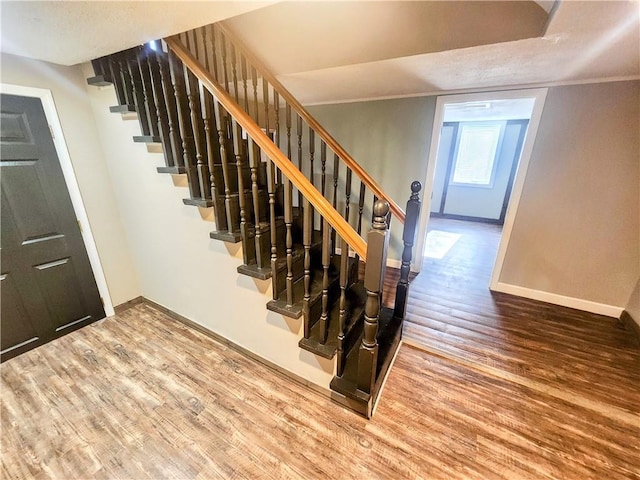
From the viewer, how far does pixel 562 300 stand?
2578 mm

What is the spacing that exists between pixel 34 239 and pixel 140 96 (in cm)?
136

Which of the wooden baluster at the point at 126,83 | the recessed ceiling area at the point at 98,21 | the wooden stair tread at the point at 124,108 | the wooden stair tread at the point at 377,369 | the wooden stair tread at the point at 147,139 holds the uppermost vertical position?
the recessed ceiling area at the point at 98,21

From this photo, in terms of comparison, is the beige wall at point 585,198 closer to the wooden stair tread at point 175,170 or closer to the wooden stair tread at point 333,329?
the wooden stair tread at point 333,329

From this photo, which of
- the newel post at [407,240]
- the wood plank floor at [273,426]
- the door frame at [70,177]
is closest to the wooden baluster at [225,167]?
the wood plank floor at [273,426]

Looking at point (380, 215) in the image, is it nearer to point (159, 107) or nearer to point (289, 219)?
point (289, 219)

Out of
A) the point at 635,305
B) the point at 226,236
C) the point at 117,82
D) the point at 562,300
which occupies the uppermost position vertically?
the point at 117,82

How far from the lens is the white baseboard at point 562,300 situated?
241cm

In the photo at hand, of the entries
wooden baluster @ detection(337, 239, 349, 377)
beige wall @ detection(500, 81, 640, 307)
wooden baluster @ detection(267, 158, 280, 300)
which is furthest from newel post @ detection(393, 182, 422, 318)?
beige wall @ detection(500, 81, 640, 307)

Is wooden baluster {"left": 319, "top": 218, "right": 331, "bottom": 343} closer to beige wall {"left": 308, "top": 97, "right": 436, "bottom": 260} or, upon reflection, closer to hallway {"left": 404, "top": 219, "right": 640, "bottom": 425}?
hallway {"left": 404, "top": 219, "right": 640, "bottom": 425}

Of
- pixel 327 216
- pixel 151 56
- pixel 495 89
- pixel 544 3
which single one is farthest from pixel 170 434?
pixel 495 89

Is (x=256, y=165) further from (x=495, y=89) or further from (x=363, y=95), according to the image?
(x=495, y=89)

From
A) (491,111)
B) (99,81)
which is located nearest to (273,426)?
(99,81)

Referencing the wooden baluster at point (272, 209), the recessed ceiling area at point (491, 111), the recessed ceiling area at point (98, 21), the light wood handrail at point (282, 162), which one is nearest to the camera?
the recessed ceiling area at point (98, 21)

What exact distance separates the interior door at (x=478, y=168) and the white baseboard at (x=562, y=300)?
3.56m
